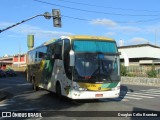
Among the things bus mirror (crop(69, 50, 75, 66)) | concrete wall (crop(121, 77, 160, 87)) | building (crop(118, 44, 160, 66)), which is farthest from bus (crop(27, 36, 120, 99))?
building (crop(118, 44, 160, 66))

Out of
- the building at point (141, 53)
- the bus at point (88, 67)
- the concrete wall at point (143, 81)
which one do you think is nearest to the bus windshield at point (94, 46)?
the bus at point (88, 67)

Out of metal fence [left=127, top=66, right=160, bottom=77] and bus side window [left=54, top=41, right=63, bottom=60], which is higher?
bus side window [left=54, top=41, right=63, bottom=60]

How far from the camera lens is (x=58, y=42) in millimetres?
18969

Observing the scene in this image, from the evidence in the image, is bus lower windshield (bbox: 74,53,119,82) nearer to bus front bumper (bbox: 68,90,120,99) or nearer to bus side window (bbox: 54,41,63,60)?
→ bus front bumper (bbox: 68,90,120,99)

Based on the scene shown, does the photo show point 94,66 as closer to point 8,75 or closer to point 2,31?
point 2,31

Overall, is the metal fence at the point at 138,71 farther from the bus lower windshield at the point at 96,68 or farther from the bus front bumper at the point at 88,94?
the bus front bumper at the point at 88,94

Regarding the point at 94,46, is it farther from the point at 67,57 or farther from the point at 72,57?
the point at 72,57

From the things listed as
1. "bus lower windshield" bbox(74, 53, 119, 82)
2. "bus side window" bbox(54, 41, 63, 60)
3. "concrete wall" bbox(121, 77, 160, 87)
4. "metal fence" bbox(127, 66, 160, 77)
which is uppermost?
"bus side window" bbox(54, 41, 63, 60)

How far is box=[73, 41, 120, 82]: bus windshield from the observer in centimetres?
1625

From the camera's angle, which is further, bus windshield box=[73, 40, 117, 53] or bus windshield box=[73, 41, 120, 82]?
bus windshield box=[73, 40, 117, 53]

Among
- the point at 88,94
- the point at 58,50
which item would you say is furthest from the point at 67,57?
the point at 88,94

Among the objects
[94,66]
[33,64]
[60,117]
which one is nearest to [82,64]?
[94,66]

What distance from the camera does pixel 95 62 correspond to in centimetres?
1648

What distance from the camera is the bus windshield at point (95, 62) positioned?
640 inches
